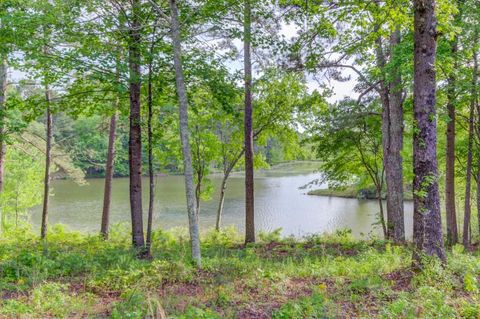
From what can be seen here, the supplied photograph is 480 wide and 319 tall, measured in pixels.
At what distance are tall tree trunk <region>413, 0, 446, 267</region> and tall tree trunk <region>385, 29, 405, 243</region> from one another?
385 cm

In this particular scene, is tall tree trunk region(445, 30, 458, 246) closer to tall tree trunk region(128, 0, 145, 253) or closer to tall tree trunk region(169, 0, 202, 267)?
tall tree trunk region(169, 0, 202, 267)

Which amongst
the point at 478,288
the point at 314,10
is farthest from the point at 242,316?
the point at 314,10

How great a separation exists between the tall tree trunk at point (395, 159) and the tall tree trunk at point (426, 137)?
3845 millimetres

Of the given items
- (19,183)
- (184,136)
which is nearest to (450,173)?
(184,136)

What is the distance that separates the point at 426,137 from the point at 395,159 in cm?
447

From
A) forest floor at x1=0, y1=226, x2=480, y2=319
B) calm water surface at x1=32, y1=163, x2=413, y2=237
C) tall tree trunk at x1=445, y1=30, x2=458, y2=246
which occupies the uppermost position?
tall tree trunk at x1=445, y1=30, x2=458, y2=246

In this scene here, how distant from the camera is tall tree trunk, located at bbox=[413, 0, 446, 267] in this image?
14.7ft

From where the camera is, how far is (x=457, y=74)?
28.6 ft

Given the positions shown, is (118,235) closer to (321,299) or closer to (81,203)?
(321,299)

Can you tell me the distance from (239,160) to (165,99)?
258 inches

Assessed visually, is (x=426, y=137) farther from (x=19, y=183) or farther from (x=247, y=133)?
(x=19, y=183)

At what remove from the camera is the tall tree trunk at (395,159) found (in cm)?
836

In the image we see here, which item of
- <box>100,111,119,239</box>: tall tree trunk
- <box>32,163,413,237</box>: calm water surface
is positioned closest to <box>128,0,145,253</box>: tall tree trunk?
<box>100,111,119,239</box>: tall tree trunk

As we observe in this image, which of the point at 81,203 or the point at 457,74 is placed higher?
the point at 457,74
